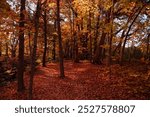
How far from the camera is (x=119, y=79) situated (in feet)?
61.0

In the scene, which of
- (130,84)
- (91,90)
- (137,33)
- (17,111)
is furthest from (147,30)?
(17,111)

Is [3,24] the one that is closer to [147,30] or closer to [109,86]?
[109,86]

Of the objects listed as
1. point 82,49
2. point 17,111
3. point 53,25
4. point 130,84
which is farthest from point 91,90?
point 53,25

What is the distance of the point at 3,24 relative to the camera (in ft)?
51.4

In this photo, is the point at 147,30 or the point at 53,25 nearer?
the point at 147,30

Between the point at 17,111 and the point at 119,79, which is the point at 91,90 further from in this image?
the point at 17,111

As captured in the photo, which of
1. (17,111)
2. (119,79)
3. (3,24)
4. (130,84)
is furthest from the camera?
(119,79)

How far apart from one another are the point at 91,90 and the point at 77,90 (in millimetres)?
929

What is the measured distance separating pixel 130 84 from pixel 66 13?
21228 millimetres

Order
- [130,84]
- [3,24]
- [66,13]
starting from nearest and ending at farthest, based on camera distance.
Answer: [3,24], [130,84], [66,13]

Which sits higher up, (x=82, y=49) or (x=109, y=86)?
(x=82, y=49)

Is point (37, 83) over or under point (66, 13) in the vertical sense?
under

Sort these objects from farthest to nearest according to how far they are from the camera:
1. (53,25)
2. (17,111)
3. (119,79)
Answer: (53,25) → (119,79) → (17,111)

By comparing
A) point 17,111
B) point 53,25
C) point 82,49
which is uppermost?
point 53,25
